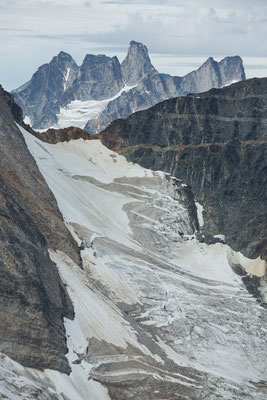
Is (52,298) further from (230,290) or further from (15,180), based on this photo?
(230,290)

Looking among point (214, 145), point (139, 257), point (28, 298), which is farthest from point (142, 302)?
point (214, 145)

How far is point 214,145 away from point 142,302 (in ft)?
214

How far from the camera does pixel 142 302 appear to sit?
7106 cm

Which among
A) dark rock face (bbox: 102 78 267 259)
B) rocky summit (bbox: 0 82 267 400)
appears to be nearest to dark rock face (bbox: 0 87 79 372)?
rocky summit (bbox: 0 82 267 400)

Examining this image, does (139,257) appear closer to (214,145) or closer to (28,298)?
(28,298)

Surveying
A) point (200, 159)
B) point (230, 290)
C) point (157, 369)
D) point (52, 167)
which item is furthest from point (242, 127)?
point (157, 369)

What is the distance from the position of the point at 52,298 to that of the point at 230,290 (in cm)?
3564

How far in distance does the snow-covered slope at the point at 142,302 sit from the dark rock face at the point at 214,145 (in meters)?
10.9

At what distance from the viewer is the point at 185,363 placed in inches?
2322

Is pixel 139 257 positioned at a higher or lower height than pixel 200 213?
lower

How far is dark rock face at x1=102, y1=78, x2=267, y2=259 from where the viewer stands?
11925 centimetres

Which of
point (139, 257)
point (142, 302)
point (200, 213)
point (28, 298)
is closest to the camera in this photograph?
point (28, 298)

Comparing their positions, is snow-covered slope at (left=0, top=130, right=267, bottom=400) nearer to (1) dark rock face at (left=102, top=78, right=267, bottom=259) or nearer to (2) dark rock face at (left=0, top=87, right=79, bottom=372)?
(2) dark rock face at (left=0, top=87, right=79, bottom=372)

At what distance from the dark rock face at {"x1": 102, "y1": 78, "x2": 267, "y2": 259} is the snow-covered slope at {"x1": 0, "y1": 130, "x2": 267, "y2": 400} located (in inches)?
428
